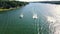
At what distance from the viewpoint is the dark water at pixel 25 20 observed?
485cm

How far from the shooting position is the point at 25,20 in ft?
20.4

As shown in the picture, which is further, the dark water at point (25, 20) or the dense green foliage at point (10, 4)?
the dense green foliage at point (10, 4)

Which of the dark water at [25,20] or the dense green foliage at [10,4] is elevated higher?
the dense green foliage at [10,4]

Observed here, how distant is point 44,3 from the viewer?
8758 mm

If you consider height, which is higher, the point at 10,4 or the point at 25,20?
the point at 10,4

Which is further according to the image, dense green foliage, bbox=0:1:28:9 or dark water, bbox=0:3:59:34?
dense green foliage, bbox=0:1:28:9

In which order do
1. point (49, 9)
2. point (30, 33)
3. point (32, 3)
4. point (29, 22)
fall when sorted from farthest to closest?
point (32, 3) → point (49, 9) → point (29, 22) → point (30, 33)

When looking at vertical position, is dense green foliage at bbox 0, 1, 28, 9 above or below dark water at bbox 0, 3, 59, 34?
above

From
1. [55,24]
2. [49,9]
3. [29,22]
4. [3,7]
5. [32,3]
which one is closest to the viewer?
[55,24]

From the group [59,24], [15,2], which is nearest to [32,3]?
[15,2]

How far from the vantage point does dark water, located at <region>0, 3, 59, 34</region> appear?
485cm

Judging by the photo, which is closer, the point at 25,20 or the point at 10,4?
the point at 25,20

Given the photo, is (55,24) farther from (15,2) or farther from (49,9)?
(15,2)

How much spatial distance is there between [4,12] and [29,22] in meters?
2.25
